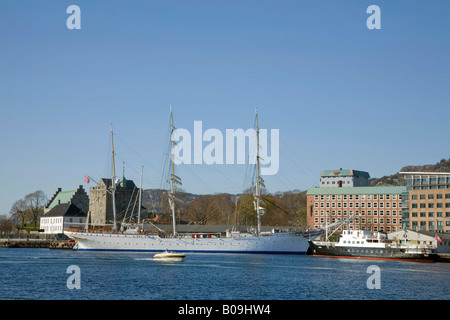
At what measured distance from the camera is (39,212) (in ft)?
646

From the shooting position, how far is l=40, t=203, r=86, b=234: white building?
17250cm

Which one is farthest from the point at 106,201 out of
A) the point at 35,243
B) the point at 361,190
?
the point at 361,190

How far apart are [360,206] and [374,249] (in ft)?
222

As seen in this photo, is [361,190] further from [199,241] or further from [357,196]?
[199,241]

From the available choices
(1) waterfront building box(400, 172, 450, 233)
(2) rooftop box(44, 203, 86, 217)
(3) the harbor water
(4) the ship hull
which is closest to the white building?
(2) rooftop box(44, 203, 86, 217)

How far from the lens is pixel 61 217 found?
17288 centimetres

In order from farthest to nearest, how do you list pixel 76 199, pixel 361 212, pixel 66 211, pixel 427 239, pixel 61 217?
1. pixel 76 199
2. pixel 66 211
3. pixel 61 217
4. pixel 361 212
5. pixel 427 239

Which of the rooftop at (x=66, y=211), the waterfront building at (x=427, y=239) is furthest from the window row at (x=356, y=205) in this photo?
the rooftop at (x=66, y=211)

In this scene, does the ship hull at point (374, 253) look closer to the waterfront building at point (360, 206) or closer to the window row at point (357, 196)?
the waterfront building at point (360, 206)

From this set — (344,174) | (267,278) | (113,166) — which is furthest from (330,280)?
(344,174)

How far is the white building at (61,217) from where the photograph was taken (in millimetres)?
172500

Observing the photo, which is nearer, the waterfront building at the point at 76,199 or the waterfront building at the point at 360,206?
the waterfront building at the point at 360,206
